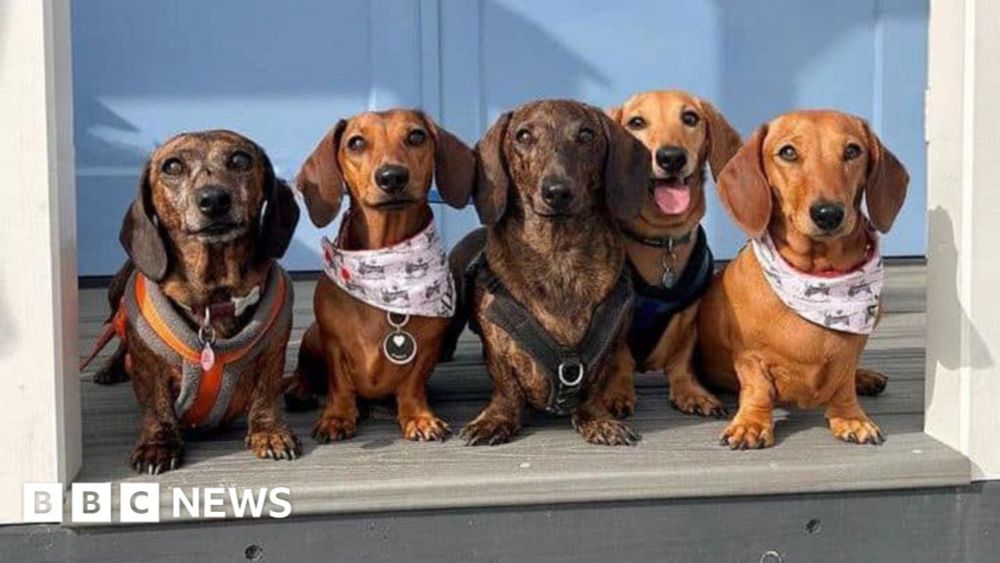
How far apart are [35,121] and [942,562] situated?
208 cm

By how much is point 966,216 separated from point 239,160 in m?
1.59

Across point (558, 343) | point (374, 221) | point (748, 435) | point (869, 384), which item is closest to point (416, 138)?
point (374, 221)

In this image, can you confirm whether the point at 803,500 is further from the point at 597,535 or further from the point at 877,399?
the point at 877,399

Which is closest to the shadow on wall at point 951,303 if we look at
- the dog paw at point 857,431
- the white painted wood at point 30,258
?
the dog paw at point 857,431

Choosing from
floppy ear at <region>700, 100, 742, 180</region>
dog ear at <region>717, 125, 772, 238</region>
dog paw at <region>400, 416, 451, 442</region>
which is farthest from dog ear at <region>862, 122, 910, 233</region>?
dog paw at <region>400, 416, 451, 442</region>

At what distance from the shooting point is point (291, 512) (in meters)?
2.51

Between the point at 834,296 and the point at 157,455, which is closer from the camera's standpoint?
the point at 157,455

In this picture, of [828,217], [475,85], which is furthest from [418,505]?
[475,85]

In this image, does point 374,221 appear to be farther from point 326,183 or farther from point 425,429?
point 425,429

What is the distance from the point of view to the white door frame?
2.46m

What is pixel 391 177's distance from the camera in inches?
112

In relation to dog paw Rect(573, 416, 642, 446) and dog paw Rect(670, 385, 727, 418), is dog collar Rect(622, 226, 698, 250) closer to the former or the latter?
dog paw Rect(670, 385, 727, 418)

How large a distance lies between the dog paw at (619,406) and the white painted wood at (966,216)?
0.74 m

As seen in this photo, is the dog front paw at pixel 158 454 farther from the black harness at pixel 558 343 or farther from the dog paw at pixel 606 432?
the dog paw at pixel 606 432
